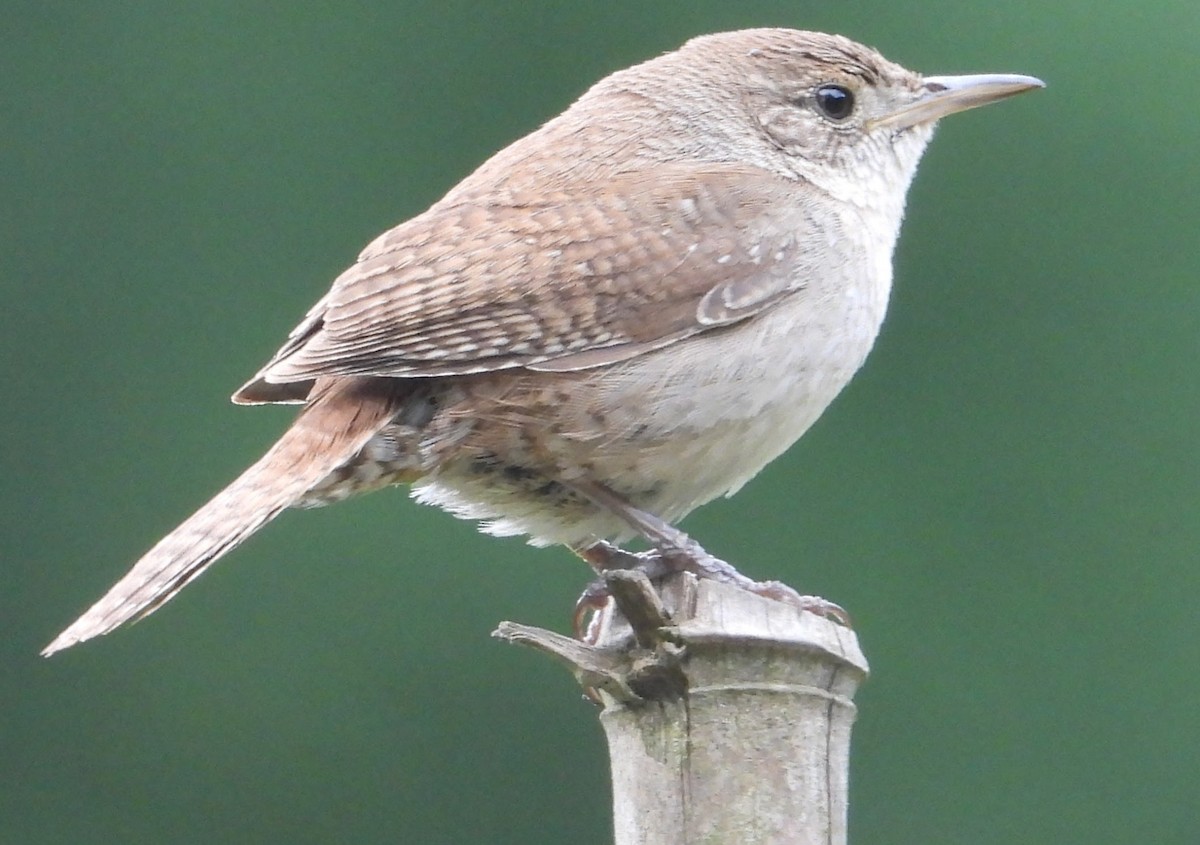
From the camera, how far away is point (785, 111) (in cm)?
338

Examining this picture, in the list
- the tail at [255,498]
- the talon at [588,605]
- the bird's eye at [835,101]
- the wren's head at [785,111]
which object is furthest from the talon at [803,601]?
the bird's eye at [835,101]

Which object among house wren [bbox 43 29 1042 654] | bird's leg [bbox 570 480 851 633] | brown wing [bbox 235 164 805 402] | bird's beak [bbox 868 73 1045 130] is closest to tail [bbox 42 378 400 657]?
house wren [bbox 43 29 1042 654]

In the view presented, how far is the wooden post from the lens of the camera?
2.03 m

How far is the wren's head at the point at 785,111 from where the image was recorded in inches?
129

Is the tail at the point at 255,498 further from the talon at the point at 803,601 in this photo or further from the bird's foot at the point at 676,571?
the talon at the point at 803,601

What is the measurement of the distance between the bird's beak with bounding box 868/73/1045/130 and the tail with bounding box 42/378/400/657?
4.25ft

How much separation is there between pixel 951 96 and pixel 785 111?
371mm

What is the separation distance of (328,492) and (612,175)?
0.82 metres

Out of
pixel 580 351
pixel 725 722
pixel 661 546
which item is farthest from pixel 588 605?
pixel 725 722

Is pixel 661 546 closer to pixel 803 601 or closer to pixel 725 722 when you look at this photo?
pixel 803 601

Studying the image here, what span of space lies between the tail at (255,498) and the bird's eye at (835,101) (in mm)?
1163

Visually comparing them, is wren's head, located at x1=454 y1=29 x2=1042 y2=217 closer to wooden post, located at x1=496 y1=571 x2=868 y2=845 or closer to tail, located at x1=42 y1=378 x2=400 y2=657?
tail, located at x1=42 y1=378 x2=400 y2=657

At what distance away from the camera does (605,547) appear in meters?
3.23

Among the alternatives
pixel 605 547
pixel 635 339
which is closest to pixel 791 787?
pixel 635 339
